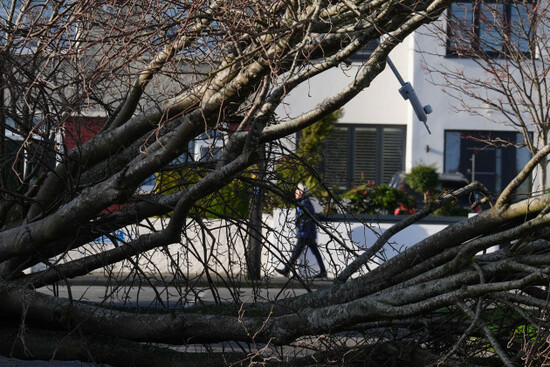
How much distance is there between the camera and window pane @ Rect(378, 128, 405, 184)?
2216 cm

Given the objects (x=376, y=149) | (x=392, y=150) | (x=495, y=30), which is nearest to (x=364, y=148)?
(x=376, y=149)

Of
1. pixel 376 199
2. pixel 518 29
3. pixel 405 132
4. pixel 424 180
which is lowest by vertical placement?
pixel 376 199

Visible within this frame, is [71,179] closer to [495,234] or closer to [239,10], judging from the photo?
[239,10]

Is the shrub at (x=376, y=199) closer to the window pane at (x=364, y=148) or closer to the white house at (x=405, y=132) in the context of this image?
the white house at (x=405, y=132)

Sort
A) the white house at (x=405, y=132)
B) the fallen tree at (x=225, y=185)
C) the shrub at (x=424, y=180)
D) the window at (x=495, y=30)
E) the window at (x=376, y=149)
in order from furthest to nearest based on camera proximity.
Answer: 1. the window at (x=376, y=149)
2. the white house at (x=405, y=132)
3. the shrub at (x=424, y=180)
4. the window at (x=495, y=30)
5. the fallen tree at (x=225, y=185)

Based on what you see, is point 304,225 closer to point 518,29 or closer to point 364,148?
point 518,29

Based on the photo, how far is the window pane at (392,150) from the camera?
22.2m

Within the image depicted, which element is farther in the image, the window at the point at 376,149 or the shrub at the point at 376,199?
the window at the point at 376,149

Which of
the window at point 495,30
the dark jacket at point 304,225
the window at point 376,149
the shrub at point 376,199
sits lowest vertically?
the shrub at point 376,199

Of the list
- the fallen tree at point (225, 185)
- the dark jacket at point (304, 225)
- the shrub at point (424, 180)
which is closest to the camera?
the fallen tree at point (225, 185)

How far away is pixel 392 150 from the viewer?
2217 centimetres

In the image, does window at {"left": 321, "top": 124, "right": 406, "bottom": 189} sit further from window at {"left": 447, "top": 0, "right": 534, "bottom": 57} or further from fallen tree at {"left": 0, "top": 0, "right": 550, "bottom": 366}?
fallen tree at {"left": 0, "top": 0, "right": 550, "bottom": 366}

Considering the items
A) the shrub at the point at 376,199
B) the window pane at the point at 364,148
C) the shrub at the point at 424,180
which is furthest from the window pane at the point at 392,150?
the shrub at the point at 376,199

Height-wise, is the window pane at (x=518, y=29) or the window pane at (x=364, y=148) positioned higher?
the window pane at (x=518, y=29)
